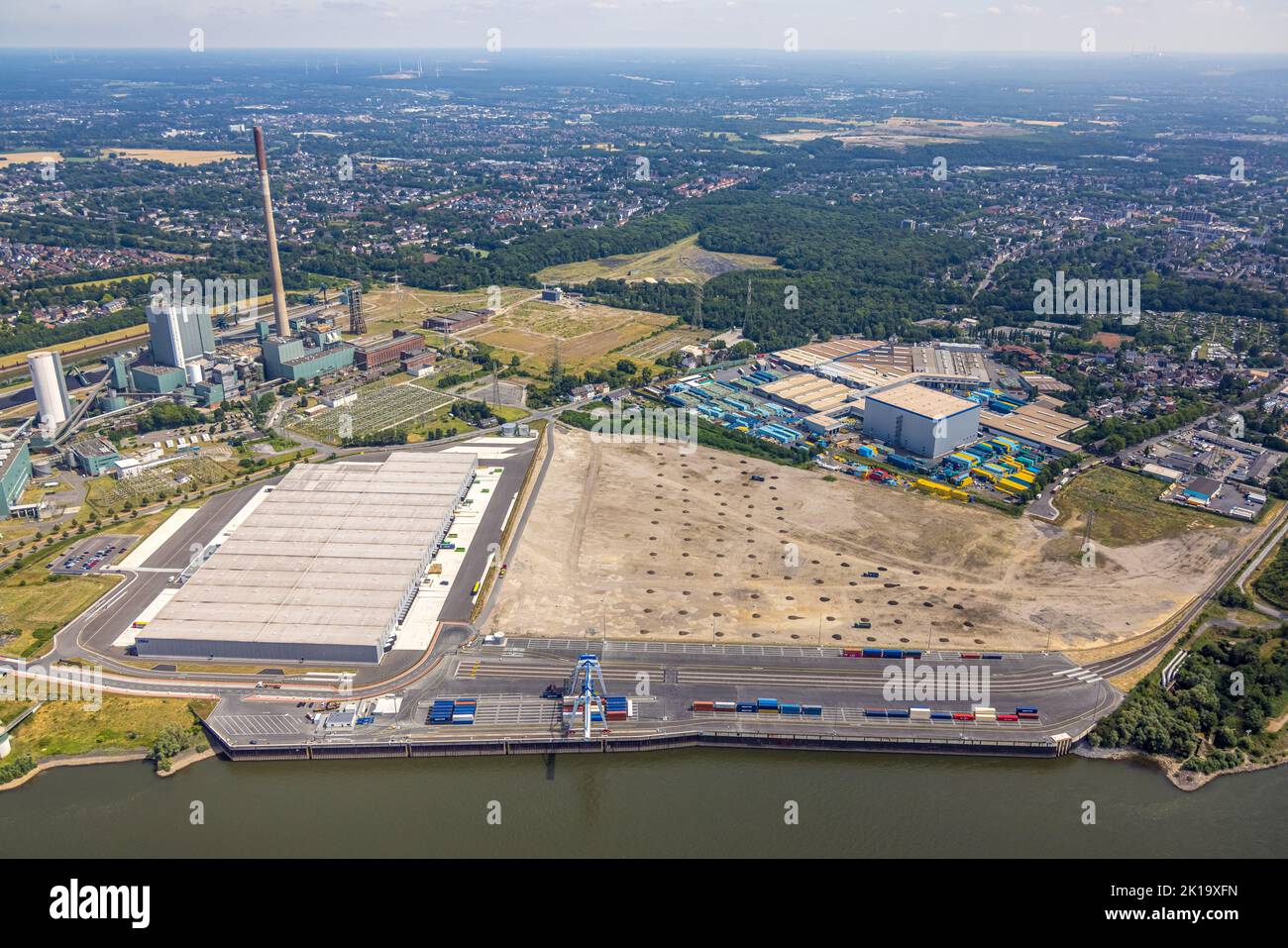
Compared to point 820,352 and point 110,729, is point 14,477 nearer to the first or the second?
point 110,729

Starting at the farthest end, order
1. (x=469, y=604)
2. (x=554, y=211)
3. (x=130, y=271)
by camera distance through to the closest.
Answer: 1. (x=554, y=211)
2. (x=130, y=271)
3. (x=469, y=604)

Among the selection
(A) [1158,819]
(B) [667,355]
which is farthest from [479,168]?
(A) [1158,819]

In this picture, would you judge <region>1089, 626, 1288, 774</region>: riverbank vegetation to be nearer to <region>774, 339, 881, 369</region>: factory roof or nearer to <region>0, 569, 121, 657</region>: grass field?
<region>774, 339, 881, 369</region>: factory roof

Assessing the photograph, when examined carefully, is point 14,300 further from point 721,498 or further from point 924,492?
point 924,492

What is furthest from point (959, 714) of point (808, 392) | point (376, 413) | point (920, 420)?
point (376, 413)

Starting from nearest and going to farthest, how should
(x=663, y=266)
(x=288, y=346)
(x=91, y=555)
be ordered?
(x=91, y=555) → (x=288, y=346) → (x=663, y=266)

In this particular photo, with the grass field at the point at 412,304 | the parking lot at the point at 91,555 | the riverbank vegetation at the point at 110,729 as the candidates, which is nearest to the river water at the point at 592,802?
the riverbank vegetation at the point at 110,729

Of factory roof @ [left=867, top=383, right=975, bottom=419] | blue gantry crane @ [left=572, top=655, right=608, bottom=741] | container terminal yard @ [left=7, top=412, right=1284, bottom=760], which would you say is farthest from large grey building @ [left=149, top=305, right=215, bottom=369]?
factory roof @ [left=867, top=383, right=975, bottom=419]
